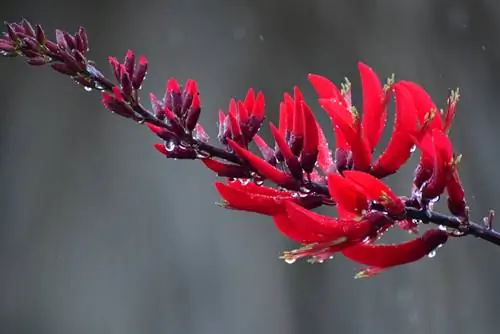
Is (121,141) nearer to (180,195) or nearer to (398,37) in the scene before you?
(180,195)

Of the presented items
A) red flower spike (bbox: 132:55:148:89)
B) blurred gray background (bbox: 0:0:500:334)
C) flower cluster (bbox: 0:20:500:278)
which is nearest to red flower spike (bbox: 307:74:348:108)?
flower cluster (bbox: 0:20:500:278)

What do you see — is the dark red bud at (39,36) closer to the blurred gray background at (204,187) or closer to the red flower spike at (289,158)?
the red flower spike at (289,158)

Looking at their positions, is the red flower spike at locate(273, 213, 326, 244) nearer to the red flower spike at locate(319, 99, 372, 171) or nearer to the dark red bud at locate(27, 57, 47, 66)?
the red flower spike at locate(319, 99, 372, 171)

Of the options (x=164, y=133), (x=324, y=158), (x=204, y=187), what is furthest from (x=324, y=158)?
(x=204, y=187)

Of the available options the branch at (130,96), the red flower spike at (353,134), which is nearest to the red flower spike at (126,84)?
the branch at (130,96)

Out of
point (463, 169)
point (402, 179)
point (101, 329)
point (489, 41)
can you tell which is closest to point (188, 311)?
point (101, 329)

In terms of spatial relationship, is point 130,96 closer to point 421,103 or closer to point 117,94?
point 117,94

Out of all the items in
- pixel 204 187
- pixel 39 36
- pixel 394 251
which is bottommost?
pixel 394 251
